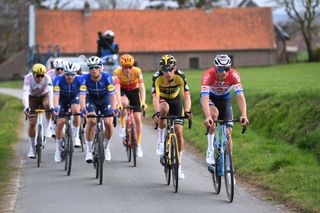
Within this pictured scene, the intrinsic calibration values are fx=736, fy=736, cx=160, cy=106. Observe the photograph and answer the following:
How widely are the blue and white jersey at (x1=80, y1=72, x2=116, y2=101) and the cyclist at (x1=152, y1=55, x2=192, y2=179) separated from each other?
1.23 m

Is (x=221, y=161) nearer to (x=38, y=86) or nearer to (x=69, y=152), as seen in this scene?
(x=69, y=152)

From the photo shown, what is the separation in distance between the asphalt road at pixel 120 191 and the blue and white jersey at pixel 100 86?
4.78ft

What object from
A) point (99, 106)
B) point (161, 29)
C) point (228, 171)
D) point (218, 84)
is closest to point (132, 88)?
point (99, 106)

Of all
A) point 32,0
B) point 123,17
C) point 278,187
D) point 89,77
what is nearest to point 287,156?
point 278,187

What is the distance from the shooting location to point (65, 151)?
543 inches

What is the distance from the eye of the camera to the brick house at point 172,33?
246 feet

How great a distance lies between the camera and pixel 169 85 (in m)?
12.4

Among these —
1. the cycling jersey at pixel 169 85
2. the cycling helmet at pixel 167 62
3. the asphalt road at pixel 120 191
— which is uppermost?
the cycling helmet at pixel 167 62

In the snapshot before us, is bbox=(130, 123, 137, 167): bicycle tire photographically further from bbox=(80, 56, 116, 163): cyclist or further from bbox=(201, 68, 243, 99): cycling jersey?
bbox=(201, 68, 243, 99): cycling jersey

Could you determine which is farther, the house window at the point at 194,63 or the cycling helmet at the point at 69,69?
the house window at the point at 194,63

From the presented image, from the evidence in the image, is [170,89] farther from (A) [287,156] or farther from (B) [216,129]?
(A) [287,156]

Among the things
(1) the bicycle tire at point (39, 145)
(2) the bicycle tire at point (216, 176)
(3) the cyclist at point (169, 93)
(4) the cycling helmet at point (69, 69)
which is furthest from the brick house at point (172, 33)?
(2) the bicycle tire at point (216, 176)

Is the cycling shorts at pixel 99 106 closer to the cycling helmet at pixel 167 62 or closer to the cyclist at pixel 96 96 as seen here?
the cyclist at pixel 96 96

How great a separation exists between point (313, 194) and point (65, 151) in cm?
533
